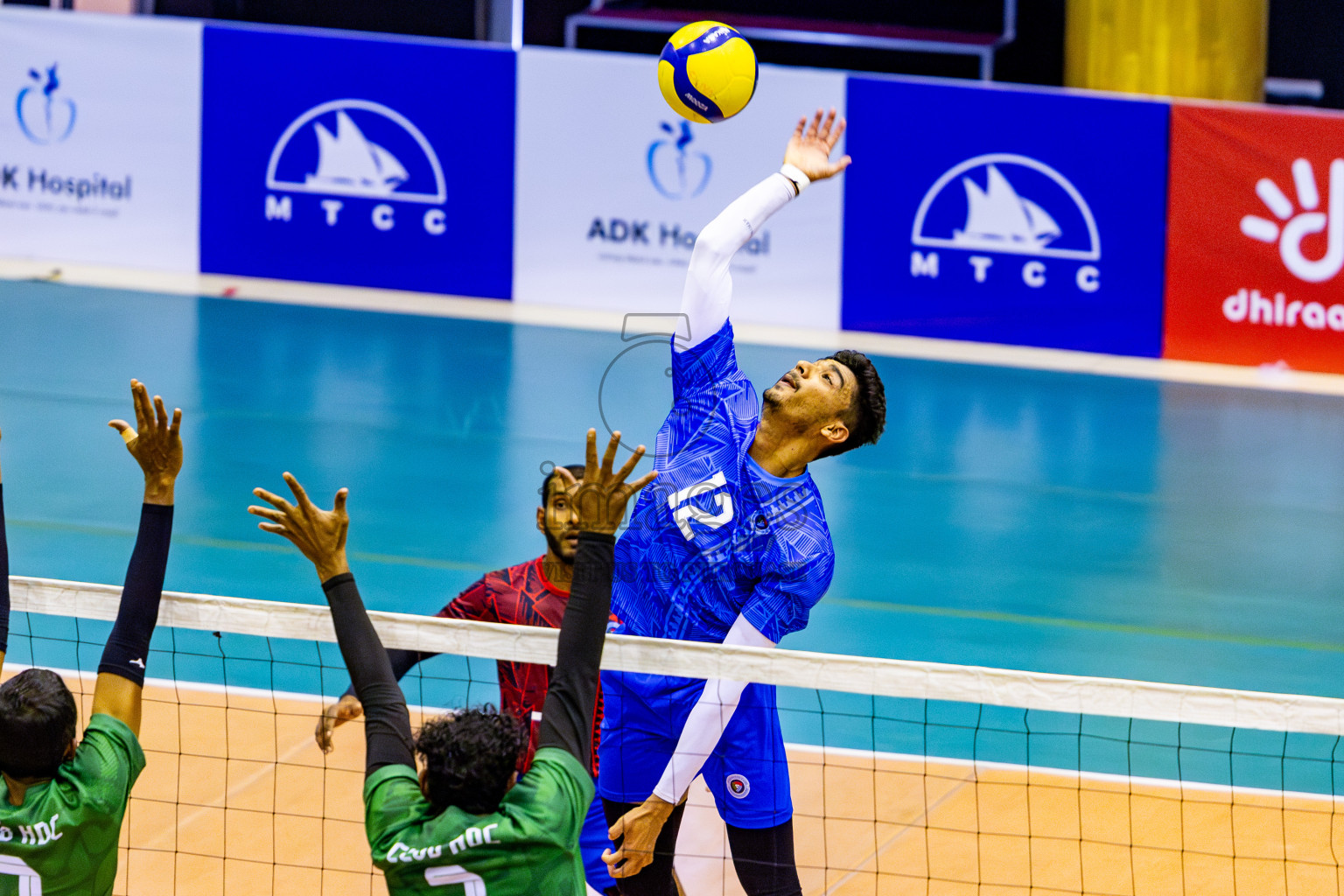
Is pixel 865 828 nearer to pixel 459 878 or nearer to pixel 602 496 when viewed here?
pixel 602 496

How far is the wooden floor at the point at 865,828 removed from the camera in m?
6.21

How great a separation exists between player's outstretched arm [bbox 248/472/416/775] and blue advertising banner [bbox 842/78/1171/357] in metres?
11.4

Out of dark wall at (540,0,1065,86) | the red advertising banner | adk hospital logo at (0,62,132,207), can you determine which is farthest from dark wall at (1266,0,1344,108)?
adk hospital logo at (0,62,132,207)

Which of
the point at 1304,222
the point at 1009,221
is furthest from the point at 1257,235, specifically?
the point at 1009,221

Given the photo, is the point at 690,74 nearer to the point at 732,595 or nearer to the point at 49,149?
the point at 732,595

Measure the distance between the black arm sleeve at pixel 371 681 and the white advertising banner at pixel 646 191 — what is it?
11245 mm

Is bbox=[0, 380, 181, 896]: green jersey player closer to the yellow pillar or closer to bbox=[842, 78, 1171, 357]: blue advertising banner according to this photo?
bbox=[842, 78, 1171, 357]: blue advertising banner

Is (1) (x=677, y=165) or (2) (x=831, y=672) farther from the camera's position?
(1) (x=677, y=165)

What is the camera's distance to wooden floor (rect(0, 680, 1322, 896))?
6.21 meters

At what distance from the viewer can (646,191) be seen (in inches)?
597

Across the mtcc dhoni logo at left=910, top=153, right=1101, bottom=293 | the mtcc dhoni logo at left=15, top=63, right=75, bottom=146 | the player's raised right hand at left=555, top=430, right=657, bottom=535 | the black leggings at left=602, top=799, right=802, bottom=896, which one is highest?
the mtcc dhoni logo at left=15, top=63, right=75, bottom=146

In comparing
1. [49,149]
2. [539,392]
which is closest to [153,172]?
[49,149]

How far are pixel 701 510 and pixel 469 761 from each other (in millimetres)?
1920

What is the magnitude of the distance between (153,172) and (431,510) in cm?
726
